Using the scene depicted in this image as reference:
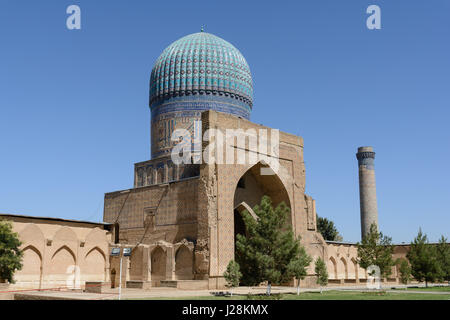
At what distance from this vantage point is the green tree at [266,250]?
589 inches

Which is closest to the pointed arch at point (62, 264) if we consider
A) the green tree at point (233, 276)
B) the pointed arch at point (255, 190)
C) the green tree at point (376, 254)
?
the pointed arch at point (255, 190)

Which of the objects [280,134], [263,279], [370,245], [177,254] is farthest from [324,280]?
[280,134]

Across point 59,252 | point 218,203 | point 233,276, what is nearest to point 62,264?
point 59,252

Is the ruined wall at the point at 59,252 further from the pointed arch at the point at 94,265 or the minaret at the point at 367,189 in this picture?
the minaret at the point at 367,189

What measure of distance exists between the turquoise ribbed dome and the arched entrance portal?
509 cm

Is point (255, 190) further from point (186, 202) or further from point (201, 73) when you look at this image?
point (201, 73)

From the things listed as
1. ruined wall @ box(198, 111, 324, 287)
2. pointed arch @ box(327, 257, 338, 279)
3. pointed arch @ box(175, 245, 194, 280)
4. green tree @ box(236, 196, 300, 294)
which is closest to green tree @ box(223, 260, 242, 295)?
green tree @ box(236, 196, 300, 294)

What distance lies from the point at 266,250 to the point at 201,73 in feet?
43.0

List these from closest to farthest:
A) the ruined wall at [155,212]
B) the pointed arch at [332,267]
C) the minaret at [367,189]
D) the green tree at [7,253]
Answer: the green tree at [7,253]
the ruined wall at [155,212]
the pointed arch at [332,267]
the minaret at [367,189]

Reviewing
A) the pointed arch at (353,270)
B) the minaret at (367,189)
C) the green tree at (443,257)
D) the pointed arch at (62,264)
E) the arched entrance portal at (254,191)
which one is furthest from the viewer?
the minaret at (367,189)

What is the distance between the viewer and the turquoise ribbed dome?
25.7 m

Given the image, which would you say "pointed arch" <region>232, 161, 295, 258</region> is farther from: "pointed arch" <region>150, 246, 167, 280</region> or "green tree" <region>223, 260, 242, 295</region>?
"green tree" <region>223, 260, 242, 295</region>

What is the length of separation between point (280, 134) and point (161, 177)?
672 centimetres

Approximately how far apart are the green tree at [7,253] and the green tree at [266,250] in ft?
25.3
